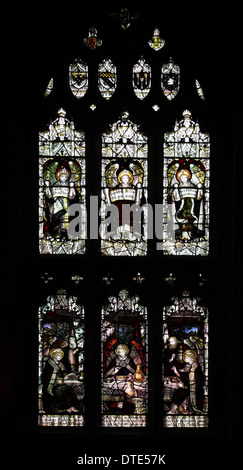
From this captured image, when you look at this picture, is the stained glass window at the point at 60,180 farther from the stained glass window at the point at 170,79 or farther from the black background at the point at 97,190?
the stained glass window at the point at 170,79

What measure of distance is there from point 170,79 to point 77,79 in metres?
0.73

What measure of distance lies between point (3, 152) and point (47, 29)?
1023 millimetres

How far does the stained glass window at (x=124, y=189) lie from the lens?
425 centimetres

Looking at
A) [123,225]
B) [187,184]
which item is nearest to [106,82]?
[187,184]

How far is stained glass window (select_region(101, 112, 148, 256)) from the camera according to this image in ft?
14.0

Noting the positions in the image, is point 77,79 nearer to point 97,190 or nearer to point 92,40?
point 92,40

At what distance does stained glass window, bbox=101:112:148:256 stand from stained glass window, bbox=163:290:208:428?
56 cm

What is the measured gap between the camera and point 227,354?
411 centimetres

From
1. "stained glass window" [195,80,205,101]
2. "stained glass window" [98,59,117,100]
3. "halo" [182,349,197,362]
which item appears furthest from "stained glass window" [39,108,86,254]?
"halo" [182,349,197,362]

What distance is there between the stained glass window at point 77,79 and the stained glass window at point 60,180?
20cm

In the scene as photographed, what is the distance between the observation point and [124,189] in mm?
4266

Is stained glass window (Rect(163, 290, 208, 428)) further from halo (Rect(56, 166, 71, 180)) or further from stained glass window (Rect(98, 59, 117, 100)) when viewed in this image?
stained glass window (Rect(98, 59, 117, 100))

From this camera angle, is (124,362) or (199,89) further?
(199,89)

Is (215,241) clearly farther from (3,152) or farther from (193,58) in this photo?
Result: (3,152)
